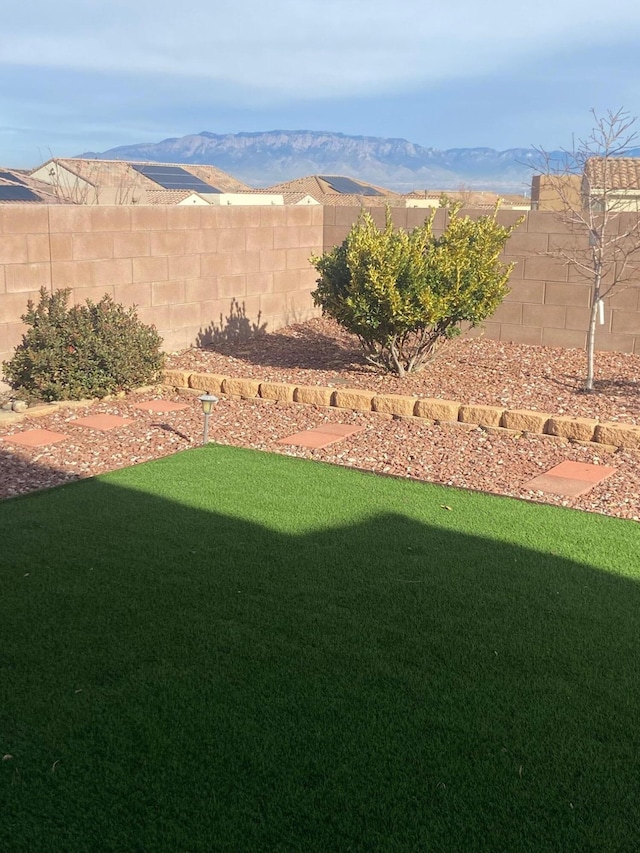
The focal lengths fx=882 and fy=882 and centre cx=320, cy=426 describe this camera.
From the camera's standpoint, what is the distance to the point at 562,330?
1093 cm

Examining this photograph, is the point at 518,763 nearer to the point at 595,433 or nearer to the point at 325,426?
the point at 595,433

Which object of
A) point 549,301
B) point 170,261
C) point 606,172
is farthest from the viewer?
point 549,301

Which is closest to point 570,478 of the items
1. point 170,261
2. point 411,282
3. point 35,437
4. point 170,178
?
point 411,282

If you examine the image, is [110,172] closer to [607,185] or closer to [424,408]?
[607,185]

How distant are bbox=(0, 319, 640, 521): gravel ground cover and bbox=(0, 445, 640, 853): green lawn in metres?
0.90

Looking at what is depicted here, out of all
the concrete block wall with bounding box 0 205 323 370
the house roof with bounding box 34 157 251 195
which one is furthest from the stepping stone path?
the house roof with bounding box 34 157 251 195

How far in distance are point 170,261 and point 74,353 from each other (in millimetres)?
2344

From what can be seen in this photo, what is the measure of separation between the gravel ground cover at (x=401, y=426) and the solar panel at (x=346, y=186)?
40.9 m

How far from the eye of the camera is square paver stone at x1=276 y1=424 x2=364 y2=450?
24.6 ft

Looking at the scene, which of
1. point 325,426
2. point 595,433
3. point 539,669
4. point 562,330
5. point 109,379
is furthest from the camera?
point 562,330

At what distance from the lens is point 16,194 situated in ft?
67.1

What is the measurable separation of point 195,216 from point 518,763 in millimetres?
9090

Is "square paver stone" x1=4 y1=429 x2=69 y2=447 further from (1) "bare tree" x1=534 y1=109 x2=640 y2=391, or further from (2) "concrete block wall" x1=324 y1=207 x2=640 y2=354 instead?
(2) "concrete block wall" x1=324 y1=207 x2=640 y2=354

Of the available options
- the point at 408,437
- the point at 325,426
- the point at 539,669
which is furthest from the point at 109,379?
the point at 539,669
